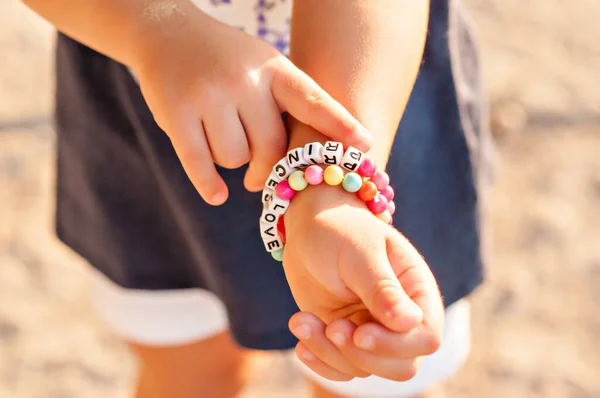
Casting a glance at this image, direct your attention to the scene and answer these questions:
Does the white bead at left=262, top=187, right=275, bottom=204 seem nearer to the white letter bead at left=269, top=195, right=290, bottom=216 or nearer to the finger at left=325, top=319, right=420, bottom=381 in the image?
the white letter bead at left=269, top=195, right=290, bottom=216

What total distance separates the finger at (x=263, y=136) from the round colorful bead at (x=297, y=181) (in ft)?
0.09

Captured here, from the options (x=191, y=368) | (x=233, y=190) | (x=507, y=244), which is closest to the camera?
(x=233, y=190)

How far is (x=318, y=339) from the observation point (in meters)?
0.41

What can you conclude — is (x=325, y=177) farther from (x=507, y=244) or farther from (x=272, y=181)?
(x=507, y=244)

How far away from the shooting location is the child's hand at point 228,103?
0.46m

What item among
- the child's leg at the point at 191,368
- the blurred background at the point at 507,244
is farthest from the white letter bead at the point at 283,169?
the blurred background at the point at 507,244

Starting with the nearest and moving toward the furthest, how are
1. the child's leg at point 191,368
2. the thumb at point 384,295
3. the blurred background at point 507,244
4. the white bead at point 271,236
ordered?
the thumb at point 384,295 < the white bead at point 271,236 < the child's leg at point 191,368 < the blurred background at point 507,244

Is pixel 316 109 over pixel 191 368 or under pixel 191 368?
over

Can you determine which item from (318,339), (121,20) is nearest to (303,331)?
(318,339)

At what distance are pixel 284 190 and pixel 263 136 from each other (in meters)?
0.04

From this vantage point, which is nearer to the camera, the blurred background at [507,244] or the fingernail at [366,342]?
the fingernail at [366,342]

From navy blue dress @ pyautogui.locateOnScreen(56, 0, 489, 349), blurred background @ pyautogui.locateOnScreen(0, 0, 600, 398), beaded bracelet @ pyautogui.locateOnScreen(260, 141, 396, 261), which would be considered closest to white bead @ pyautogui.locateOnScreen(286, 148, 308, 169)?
beaded bracelet @ pyautogui.locateOnScreen(260, 141, 396, 261)

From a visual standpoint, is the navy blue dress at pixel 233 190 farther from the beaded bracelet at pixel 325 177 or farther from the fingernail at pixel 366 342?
the fingernail at pixel 366 342

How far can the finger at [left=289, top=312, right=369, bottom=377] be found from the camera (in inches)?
16.0
